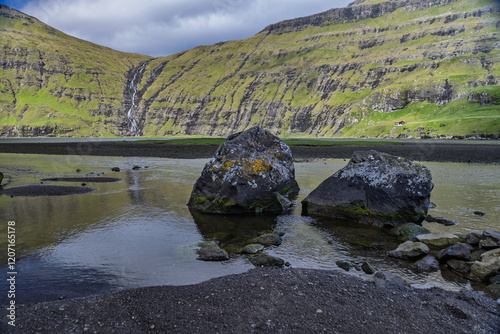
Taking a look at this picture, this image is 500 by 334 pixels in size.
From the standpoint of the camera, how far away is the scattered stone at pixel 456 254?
32.2ft

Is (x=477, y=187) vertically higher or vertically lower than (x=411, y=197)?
lower

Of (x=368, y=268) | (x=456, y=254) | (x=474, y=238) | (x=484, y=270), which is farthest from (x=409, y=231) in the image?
(x=368, y=268)

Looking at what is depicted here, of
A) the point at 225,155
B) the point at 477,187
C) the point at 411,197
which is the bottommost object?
the point at 477,187

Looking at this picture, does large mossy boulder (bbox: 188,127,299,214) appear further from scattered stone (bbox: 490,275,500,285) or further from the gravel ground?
scattered stone (bbox: 490,275,500,285)

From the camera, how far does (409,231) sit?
513 inches

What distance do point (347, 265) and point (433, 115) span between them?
223 metres

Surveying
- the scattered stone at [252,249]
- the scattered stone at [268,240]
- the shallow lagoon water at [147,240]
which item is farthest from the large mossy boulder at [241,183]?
the scattered stone at [252,249]

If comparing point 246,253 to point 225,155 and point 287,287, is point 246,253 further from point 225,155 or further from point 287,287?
point 225,155

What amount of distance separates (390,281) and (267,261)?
3476 millimetres

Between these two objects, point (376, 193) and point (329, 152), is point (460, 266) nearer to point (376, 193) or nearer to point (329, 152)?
point (376, 193)

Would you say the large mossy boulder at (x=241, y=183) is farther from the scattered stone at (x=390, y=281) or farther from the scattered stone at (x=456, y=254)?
the scattered stone at (x=390, y=281)

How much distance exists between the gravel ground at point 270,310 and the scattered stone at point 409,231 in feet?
16.3

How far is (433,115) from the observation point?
19875 cm

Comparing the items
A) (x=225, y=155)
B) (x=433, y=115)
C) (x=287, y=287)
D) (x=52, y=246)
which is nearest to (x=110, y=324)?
(x=287, y=287)
